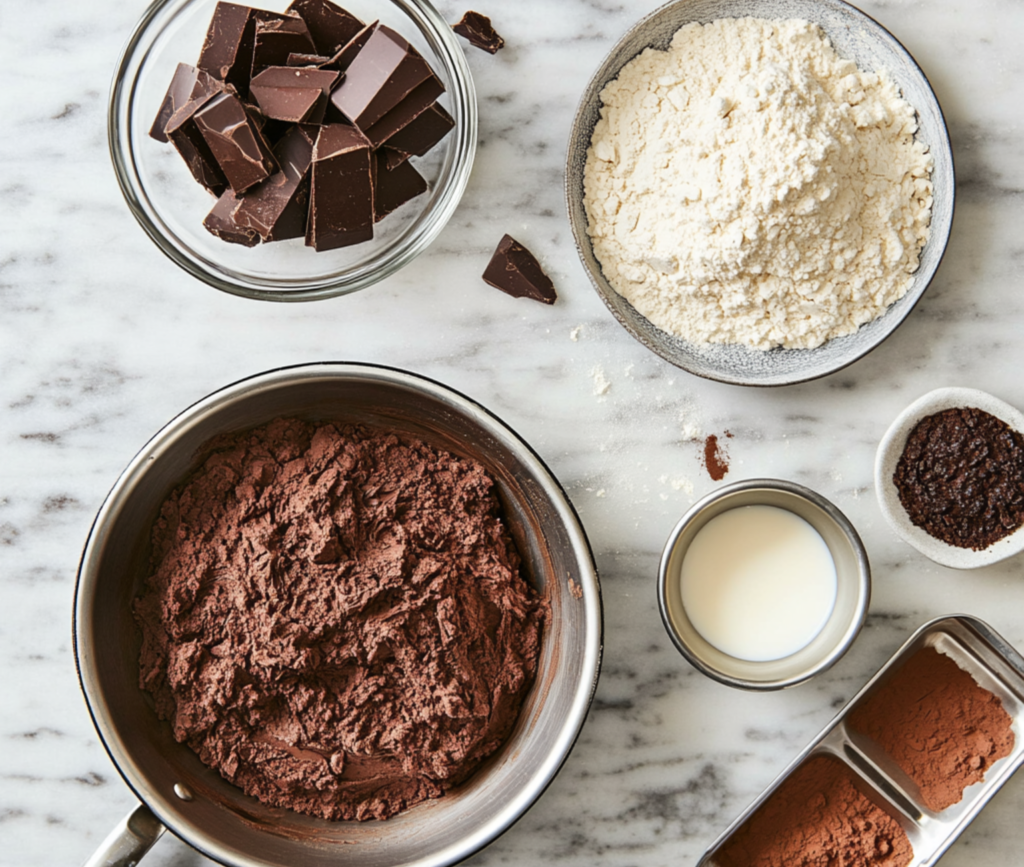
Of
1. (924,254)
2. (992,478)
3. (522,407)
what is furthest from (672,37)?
(992,478)

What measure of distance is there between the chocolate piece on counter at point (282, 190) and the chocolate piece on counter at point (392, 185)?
129 mm

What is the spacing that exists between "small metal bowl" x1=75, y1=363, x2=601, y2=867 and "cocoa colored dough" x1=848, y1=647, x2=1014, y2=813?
2.09 feet

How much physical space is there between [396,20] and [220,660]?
1265 mm

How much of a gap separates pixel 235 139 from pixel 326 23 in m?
0.30

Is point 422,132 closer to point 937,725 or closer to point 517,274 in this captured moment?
point 517,274

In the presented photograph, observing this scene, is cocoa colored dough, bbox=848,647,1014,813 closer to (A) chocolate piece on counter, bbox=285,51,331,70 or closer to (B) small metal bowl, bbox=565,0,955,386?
(B) small metal bowl, bbox=565,0,955,386

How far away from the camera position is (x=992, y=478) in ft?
5.24

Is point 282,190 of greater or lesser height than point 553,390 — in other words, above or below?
above

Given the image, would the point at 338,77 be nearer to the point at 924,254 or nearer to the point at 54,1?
the point at 54,1

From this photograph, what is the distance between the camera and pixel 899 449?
5.28 ft

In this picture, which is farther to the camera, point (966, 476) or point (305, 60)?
point (966, 476)

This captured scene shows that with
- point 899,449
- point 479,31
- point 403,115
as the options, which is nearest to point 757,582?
point 899,449

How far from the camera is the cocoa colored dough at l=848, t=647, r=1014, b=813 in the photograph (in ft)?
5.19

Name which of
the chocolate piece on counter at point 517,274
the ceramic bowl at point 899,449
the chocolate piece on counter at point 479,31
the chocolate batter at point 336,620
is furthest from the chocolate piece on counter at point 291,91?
the ceramic bowl at point 899,449
